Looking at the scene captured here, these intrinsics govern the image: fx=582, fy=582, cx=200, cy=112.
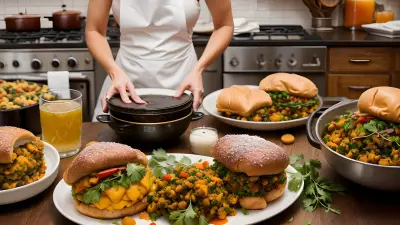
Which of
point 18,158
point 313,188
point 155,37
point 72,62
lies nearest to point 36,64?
point 72,62

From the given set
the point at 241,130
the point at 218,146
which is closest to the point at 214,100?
the point at 241,130

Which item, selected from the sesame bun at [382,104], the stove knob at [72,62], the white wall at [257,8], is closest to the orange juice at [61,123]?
the sesame bun at [382,104]

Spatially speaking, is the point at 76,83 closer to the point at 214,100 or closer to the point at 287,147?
the point at 214,100

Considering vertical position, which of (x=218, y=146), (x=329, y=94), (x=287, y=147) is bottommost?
(x=329, y=94)

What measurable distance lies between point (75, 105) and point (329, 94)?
2.41 metres

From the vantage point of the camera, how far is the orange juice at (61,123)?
1.82m

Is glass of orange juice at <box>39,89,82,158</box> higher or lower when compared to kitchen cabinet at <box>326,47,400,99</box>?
higher

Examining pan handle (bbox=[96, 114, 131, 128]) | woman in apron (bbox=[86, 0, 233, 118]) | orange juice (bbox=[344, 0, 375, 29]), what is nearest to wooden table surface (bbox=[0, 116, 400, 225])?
pan handle (bbox=[96, 114, 131, 128])

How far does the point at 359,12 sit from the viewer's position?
433cm

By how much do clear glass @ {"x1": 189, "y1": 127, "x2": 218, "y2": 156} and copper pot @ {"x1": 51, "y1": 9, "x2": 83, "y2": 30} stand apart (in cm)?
254

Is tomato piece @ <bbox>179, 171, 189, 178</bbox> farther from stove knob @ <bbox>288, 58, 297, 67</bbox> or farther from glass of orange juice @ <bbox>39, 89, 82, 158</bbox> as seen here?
stove knob @ <bbox>288, 58, 297, 67</bbox>

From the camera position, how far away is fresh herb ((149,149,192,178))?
1593 mm

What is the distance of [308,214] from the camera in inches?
56.7

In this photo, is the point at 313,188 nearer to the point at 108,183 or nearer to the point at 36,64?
the point at 108,183
